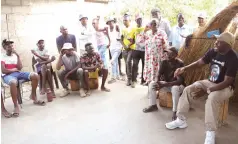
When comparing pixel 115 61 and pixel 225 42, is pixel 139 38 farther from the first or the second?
pixel 225 42

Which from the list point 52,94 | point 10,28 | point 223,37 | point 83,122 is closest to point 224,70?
point 223,37

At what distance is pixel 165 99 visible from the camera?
4.34 meters

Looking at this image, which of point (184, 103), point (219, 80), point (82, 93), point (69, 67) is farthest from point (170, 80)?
point (69, 67)

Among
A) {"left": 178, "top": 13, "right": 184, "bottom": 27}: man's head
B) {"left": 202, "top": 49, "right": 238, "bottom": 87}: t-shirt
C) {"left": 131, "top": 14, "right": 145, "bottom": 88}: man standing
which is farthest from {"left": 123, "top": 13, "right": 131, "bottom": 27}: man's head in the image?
{"left": 202, "top": 49, "right": 238, "bottom": 87}: t-shirt

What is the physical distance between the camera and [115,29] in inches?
259

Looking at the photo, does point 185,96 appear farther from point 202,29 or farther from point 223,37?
point 202,29

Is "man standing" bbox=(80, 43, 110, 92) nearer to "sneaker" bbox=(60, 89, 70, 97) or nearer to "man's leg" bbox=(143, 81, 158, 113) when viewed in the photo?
"sneaker" bbox=(60, 89, 70, 97)

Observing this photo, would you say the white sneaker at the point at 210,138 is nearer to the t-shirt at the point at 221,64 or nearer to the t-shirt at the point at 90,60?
the t-shirt at the point at 221,64

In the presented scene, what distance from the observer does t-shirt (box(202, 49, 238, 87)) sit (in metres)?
3.02

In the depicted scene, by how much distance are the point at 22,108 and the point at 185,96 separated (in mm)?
3068

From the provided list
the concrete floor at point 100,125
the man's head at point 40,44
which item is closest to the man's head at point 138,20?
the concrete floor at point 100,125

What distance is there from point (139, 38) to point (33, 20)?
2.92 m

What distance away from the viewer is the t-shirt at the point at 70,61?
532 cm

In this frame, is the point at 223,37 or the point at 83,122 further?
the point at 83,122
